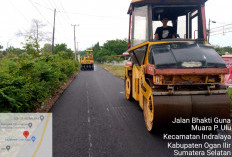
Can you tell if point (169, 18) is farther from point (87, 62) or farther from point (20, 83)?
point (87, 62)

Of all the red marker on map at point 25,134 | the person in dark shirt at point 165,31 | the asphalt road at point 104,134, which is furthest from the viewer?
the person in dark shirt at point 165,31

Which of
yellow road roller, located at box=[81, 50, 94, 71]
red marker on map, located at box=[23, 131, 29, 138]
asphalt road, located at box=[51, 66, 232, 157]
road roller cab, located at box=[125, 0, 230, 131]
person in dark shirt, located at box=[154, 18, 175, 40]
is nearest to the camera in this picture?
asphalt road, located at box=[51, 66, 232, 157]

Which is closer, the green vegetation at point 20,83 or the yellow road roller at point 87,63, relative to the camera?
the green vegetation at point 20,83

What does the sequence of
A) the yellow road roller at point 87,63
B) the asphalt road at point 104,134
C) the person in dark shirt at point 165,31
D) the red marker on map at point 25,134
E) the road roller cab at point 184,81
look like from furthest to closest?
the yellow road roller at point 87,63
the person in dark shirt at point 165,31
the red marker on map at point 25,134
the road roller cab at point 184,81
the asphalt road at point 104,134

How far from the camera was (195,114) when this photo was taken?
4008 millimetres

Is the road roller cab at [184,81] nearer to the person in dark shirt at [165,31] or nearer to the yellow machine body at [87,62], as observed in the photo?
the person in dark shirt at [165,31]

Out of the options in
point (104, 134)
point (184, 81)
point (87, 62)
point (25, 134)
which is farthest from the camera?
point (87, 62)

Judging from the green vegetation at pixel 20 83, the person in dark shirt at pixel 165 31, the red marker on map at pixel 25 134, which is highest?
the person in dark shirt at pixel 165 31

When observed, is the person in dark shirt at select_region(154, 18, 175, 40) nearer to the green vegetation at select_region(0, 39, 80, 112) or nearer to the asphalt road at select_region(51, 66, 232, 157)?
the asphalt road at select_region(51, 66, 232, 157)

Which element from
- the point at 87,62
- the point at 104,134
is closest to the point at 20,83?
the point at 104,134

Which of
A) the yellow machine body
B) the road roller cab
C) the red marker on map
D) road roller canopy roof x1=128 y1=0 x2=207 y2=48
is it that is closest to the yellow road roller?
the yellow machine body

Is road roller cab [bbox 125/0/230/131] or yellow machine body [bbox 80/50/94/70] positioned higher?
yellow machine body [bbox 80/50/94/70]

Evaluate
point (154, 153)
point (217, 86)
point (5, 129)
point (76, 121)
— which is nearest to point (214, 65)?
point (217, 86)

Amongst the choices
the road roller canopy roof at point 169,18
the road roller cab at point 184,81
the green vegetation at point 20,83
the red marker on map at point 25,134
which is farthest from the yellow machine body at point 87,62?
the road roller cab at point 184,81
